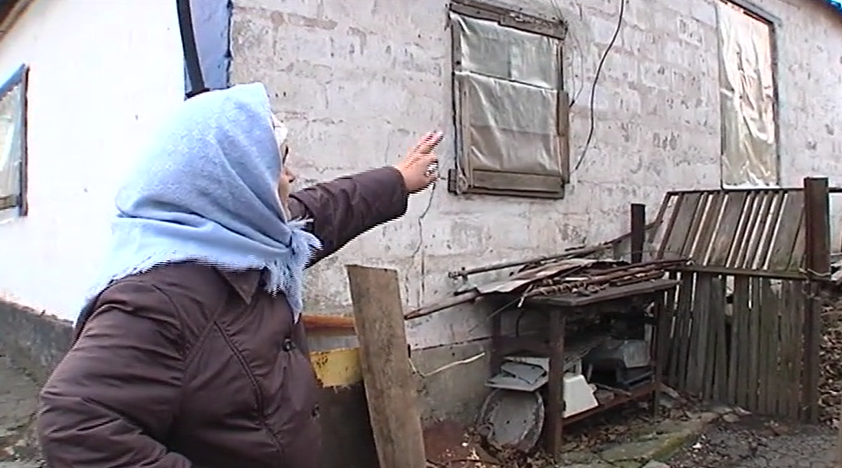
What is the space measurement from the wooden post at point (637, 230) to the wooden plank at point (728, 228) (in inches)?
20.4

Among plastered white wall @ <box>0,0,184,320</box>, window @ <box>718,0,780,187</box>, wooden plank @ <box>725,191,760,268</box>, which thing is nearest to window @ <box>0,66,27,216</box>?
plastered white wall @ <box>0,0,184,320</box>

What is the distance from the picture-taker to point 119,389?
1.24 metres

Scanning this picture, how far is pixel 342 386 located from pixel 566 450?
171 centimetres

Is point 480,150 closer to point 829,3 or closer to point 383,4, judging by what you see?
point 383,4

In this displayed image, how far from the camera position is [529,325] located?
4715 mm

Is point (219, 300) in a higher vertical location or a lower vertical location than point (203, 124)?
lower

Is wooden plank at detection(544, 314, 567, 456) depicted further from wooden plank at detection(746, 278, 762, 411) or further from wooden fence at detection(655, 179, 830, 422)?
wooden plank at detection(746, 278, 762, 411)

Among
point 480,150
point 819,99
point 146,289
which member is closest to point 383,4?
point 480,150

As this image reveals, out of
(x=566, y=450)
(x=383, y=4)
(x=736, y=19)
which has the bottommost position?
(x=566, y=450)

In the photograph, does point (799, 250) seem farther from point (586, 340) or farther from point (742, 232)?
point (586, 340)

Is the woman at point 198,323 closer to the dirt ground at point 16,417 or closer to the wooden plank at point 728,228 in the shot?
the dirt ground at point 16,417

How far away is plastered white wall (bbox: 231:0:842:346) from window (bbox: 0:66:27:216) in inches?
133

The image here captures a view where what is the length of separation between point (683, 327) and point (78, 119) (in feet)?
14.7

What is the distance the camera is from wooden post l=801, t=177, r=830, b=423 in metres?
4.71
